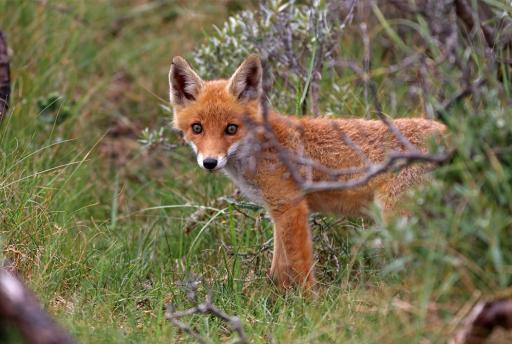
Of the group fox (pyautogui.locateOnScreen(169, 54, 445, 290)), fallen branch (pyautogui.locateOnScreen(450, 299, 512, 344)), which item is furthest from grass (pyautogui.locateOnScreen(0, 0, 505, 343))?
fox (pyautogui.locateOnScreen(169, 54, 445, 290))

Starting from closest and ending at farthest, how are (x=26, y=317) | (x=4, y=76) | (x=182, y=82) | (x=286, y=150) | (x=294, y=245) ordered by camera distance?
(x=26, y=317)
(x=286, y=150)
(x=294, y=245)
(x=182, y=82)
(x=4, y=76)

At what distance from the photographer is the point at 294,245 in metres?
5.66

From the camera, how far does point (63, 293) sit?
5.41m

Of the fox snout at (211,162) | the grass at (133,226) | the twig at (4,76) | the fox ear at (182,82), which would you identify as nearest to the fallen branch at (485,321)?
the grass at (133,226)

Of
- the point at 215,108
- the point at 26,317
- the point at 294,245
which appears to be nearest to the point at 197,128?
the point at 215,108

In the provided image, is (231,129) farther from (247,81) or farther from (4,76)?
(4,76)

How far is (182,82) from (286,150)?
120 centimetres

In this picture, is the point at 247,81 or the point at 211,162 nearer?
the point at 211,162

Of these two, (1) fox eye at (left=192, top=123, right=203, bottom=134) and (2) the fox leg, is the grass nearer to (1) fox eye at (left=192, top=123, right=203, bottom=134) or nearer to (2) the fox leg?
(2) the fox leg

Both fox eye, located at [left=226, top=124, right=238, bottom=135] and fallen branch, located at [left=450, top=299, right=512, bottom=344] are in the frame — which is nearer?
fallen branch, located at [left=450, top=299, right=512, bottom=344]

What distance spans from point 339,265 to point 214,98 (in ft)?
5.07

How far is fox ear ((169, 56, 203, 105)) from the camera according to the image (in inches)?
239

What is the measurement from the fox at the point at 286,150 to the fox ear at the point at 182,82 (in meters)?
0.03

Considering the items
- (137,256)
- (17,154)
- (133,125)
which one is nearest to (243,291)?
(137,256)
